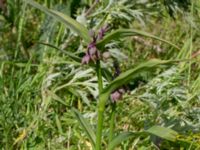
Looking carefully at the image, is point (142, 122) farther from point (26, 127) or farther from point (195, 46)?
point (195, 46)

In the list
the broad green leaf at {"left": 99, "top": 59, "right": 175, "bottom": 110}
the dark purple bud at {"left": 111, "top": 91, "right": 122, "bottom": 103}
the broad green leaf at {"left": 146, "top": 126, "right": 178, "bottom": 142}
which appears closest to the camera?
the broad green leaf at {"left": 99, "top": 59, "right": 175, "bottom": 110}

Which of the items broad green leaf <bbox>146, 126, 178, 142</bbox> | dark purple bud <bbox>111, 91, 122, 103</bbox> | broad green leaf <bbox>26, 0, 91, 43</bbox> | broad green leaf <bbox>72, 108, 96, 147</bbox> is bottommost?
broad green leaf <bbox>146, 126, 178, 142</bbox>

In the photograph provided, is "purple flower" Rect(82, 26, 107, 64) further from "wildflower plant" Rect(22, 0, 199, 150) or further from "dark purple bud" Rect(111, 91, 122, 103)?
"dark purple bud" Rect(111, 91, 122, 103)

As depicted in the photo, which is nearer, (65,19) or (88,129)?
(65,19)

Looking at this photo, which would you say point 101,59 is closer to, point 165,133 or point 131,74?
point 131,74

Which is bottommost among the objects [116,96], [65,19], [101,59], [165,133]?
[165,133]

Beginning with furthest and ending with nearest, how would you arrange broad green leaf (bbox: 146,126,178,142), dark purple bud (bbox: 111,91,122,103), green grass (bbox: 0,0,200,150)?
1. green grass (bbox: 0,0,200,150)
2. dark purple bud (bbox: 111,91,122,103)
3. broad green leaf (bbox: 146,126,178,142)

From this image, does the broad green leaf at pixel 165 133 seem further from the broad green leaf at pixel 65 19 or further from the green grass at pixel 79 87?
the broad green leaf at pixel 65 19

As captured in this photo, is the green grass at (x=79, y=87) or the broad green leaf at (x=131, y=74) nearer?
the broad green leaf at (x=131, y=74)

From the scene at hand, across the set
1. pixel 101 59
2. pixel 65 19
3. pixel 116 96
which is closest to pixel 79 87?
pixel 116 96

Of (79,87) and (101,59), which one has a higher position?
(101,59)

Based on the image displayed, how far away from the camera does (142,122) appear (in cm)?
213

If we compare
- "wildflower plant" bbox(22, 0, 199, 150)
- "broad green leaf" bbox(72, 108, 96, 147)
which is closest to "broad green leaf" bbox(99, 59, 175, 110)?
"wildflower plant" bbox(22, 0, 199, 150)

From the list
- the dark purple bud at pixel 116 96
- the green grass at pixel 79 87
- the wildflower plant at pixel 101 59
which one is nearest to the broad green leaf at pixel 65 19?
the wildflower plant at pixel 101 59
